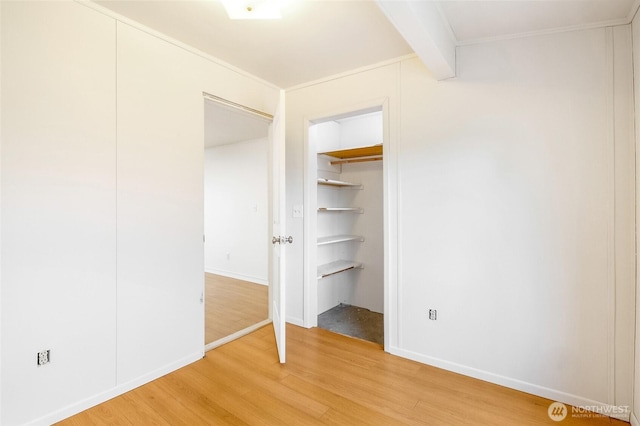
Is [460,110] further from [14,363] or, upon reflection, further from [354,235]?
[14,363]

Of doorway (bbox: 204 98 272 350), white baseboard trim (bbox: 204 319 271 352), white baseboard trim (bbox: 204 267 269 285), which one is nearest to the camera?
white baseboard trim (bbox: 204 319 271 352)

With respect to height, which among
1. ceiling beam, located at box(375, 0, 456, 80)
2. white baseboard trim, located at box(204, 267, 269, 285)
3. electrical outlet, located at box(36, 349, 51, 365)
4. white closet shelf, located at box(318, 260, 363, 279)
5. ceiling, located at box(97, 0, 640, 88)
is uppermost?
ceiling, located at box(97, 0, 640, 88)

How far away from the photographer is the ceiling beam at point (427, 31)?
1.48 meters

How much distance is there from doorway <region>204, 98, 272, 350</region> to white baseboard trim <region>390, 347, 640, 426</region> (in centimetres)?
188

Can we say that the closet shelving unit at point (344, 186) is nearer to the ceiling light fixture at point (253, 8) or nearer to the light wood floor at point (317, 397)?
the light wood floor at point (317, 397)

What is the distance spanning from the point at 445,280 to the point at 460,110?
1.27 meters

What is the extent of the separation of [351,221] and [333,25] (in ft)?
7.76

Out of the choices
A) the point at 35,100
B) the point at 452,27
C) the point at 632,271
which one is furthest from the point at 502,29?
the point at 35,100

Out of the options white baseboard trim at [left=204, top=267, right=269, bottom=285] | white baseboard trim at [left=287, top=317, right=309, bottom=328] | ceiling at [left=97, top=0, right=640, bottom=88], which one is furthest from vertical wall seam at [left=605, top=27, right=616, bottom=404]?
white baseboard trim at [left=204, top=267, right=269, bottom=285]

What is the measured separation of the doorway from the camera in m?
4.02

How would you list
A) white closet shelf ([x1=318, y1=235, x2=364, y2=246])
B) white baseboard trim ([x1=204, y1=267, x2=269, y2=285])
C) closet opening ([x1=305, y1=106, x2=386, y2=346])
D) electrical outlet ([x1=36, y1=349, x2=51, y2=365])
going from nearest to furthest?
electrical outlet ([x1=36, y1=349, x2=51, y2=365])
white closet shelf ([x1=318, y1=235, x2=364, y2=246])
closet opening ([x1=305, y1=106, x2=386, y2=346])
white baseboard trim ([x1=204, y1=267, x2=269, y2=285])

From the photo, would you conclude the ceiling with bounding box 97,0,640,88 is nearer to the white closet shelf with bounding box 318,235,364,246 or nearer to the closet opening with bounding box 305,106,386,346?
the closet opening with bounding box 305,106,386,346

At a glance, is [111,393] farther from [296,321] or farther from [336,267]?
[336,267]

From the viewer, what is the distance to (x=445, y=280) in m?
2.27
